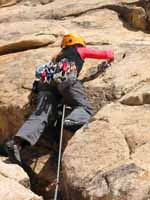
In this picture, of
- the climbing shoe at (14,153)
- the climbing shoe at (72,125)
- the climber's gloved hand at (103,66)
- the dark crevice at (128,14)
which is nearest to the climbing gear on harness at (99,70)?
the climber's gloved hand at (103,66)

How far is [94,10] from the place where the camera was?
15992mm

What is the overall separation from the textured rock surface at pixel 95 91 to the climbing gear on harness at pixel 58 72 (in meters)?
0.57

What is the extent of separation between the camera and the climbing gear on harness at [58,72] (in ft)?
35.2

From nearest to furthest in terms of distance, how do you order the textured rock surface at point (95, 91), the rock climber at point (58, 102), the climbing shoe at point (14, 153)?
1. the textured rock surface at point (95, 91)
2. the climbing shoe at point (14, 153)
3. the rock climber at point (58, 102)

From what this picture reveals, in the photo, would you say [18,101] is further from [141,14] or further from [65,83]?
[141,14]

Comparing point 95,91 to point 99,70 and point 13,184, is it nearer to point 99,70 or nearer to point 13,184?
point 99,70

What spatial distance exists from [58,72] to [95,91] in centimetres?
85

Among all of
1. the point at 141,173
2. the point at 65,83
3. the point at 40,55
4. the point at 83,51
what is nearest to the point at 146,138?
the point at 141,173

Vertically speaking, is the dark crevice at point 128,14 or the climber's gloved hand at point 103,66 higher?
the climber's gloved hand at point 103,66

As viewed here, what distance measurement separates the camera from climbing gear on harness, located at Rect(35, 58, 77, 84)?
35.2 feet

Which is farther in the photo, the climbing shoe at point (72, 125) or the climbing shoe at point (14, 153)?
the climbing shoe at point (72, 125)

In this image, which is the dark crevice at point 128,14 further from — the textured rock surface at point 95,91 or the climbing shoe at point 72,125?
the climbing shoe at point 72,125

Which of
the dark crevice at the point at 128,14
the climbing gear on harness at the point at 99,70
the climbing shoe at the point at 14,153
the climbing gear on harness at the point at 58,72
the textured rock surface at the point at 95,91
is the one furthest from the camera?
the dark crevice at the point at 128,14

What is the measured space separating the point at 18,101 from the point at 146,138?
11.6ft
